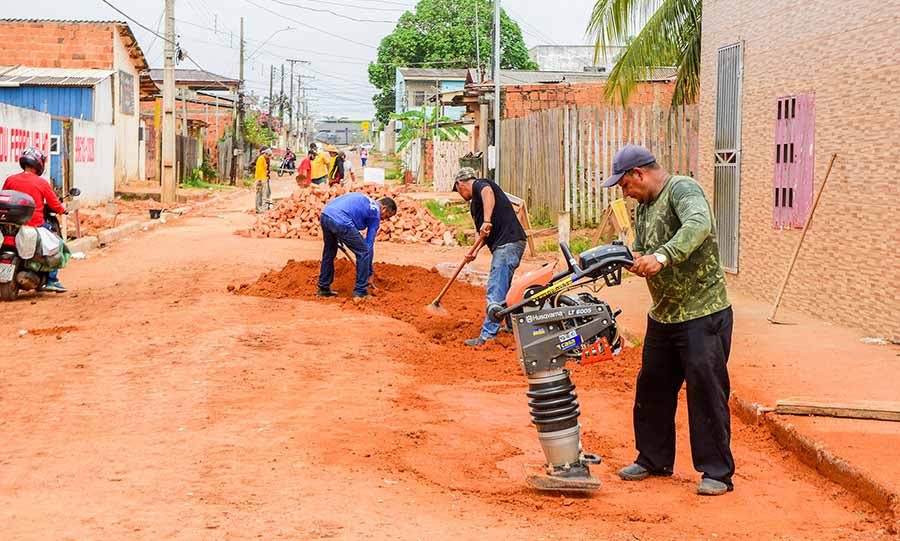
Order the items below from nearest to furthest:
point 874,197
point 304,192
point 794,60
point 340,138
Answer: point 874,197 → point 794,60 → point 304,192 → point 340,138

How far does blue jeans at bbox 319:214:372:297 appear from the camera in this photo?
1266 centimetres

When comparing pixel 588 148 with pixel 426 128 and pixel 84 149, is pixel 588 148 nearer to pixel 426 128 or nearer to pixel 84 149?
pixel 84 149

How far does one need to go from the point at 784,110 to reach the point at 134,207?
69.8 feet

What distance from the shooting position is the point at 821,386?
7.82m

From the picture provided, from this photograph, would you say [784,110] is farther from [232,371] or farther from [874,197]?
[232,371]

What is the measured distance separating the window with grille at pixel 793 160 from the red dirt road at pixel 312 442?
2.75m

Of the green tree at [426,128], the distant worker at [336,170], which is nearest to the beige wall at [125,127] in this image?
the distant worker at [336,170]

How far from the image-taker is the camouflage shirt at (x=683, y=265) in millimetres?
5621

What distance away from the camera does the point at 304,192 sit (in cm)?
2398

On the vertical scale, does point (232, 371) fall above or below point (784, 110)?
below

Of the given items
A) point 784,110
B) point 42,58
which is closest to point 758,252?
point 784,110

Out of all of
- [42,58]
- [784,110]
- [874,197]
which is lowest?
[874,197]

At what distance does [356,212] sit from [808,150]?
16.2 feet

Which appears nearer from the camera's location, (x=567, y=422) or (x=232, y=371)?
(x=567, y=422)
